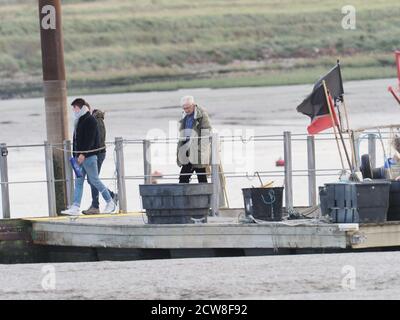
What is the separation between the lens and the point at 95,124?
19000 mm

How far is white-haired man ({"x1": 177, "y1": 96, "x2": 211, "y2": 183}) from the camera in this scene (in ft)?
61.3

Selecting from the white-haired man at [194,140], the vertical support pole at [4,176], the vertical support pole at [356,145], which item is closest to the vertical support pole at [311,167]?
the vertical support pole at [356,145]

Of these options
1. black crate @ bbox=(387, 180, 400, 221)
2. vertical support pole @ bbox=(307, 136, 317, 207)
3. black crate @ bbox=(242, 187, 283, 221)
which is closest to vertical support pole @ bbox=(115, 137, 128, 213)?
vertical support pole @ bbox=(307, 136, 317, 207)

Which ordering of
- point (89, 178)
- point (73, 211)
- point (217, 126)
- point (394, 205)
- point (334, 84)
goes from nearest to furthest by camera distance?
point (394, 205)
point (334, 84)
point (73, 211)
point (89, 178)
point (217, 126)

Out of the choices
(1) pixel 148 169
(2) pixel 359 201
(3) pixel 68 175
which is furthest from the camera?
(3) pixel 68 175

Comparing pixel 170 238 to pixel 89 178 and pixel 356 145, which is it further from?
pixel 356 145

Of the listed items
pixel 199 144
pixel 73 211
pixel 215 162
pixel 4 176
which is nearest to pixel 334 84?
pixel 215 162


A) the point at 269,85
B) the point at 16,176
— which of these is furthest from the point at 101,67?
the point at 16,176

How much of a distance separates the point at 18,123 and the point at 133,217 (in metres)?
36.6

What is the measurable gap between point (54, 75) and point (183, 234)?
3638 millimetres

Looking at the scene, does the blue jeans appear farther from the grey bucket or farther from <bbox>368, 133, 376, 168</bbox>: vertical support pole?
<bbox>368, 133, 376, 168</bbox>: vertical support pole

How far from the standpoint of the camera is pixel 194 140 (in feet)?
61.4

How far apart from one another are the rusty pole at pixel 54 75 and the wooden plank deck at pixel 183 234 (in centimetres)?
139

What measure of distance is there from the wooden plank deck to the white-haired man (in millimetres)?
732
